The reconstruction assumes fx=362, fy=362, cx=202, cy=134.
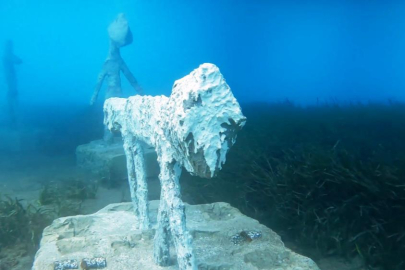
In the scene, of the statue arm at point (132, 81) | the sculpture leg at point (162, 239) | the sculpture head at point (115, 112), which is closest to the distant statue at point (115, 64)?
the statue arm at point (132, 81)

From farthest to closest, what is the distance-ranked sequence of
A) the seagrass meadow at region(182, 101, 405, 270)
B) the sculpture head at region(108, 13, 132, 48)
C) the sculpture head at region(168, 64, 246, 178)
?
→ the sculpture head at region(108, 13, 132, 48) → the seagrass meadow at region(182, 101, 405, 270) → the sculpture head at region(168, 64, 246, 178)

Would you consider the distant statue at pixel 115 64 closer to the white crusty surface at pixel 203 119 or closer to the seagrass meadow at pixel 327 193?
the seagrass meadow at pixel 327 193

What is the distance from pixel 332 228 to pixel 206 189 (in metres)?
2.49

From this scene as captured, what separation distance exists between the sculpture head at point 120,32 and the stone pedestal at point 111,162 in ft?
8.76

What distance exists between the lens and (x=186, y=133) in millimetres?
2234

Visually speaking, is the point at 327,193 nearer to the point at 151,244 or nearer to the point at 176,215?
the point at 151,244

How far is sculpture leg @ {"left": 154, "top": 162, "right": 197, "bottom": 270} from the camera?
8.27 feet

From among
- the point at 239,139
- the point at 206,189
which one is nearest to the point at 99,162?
the point at 206,189

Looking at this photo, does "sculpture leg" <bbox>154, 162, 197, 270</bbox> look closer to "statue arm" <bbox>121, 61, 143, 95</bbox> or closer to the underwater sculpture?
the underwater sculpture

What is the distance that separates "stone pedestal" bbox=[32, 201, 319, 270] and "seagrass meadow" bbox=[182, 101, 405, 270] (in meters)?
0.94

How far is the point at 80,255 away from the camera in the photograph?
3184mm

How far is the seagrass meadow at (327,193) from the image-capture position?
387cm

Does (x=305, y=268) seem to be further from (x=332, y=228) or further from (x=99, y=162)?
(x=99, y=162)

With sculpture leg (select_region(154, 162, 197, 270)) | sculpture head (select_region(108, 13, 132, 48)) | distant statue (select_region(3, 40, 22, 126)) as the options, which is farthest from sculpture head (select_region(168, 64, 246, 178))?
distant statue (select_region(3, 40, 22, 126))
